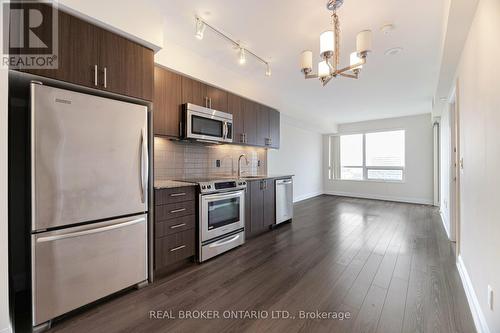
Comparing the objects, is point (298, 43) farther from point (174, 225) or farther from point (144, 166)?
point (174, 225)

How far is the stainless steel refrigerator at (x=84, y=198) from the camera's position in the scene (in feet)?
5.13

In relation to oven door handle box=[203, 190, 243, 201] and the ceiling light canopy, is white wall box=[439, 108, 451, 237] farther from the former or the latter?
oven door handle box=[203, 190, 243, 201]

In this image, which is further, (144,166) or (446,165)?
(446,165)

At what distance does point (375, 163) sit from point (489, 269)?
6.37m

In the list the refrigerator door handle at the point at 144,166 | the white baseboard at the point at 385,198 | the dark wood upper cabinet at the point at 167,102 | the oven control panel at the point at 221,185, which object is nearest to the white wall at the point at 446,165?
the white baseboard at the point at 385,198

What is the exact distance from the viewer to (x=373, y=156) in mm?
7270

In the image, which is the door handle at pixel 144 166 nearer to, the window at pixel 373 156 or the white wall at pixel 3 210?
the white wall at pixel 3 210

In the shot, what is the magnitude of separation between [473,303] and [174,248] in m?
2.66

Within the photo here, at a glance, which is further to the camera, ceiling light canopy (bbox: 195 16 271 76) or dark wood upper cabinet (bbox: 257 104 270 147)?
dark wood upper cabinet (bbox: 257 104 270 147)

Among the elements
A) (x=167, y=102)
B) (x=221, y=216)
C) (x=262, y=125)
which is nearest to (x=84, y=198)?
(x=167, y=102)

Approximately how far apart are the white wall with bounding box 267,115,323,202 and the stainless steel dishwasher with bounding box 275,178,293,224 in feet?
4.02

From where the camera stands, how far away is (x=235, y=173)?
4109 millimetres

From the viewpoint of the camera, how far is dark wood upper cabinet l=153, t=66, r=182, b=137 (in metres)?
2.56

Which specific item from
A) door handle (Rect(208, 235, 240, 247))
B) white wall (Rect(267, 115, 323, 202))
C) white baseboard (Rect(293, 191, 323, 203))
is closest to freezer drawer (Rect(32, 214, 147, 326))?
door handle (Rect(208, 235, 240, 247))
